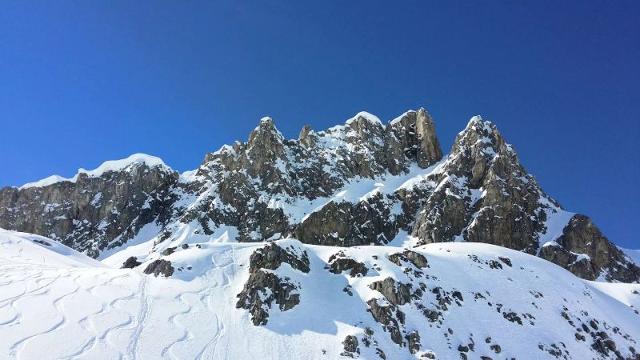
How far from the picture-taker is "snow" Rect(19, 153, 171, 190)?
174 metres

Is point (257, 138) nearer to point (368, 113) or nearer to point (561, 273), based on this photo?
point (368, 113)

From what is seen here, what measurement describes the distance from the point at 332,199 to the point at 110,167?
3461 inches

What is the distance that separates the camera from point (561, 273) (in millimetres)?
72875

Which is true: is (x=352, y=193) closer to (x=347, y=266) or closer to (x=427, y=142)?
(x=427, y=142)

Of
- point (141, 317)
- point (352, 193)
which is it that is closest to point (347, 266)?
point (141, 317)

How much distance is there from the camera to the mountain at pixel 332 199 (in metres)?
128

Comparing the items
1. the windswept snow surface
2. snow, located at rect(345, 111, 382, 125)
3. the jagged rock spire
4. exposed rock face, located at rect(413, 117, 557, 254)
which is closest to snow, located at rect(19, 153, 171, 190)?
snow, located at rect(345, 111, 382, 125)

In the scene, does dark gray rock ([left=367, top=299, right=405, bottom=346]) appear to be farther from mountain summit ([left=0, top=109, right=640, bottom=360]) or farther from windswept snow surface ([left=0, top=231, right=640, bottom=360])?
windswept snow surface ([left=0, top=231, right=640, bottom=360])

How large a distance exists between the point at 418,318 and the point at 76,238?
137m

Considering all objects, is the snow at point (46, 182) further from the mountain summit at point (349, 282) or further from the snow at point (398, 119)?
the snow at point (398, 119)

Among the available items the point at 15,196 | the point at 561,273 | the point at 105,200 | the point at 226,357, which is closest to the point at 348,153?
the point at 105,200

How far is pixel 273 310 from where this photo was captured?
4994 cm

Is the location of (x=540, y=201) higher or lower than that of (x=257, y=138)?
lower

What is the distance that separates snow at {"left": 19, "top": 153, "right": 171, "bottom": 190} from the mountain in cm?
52
